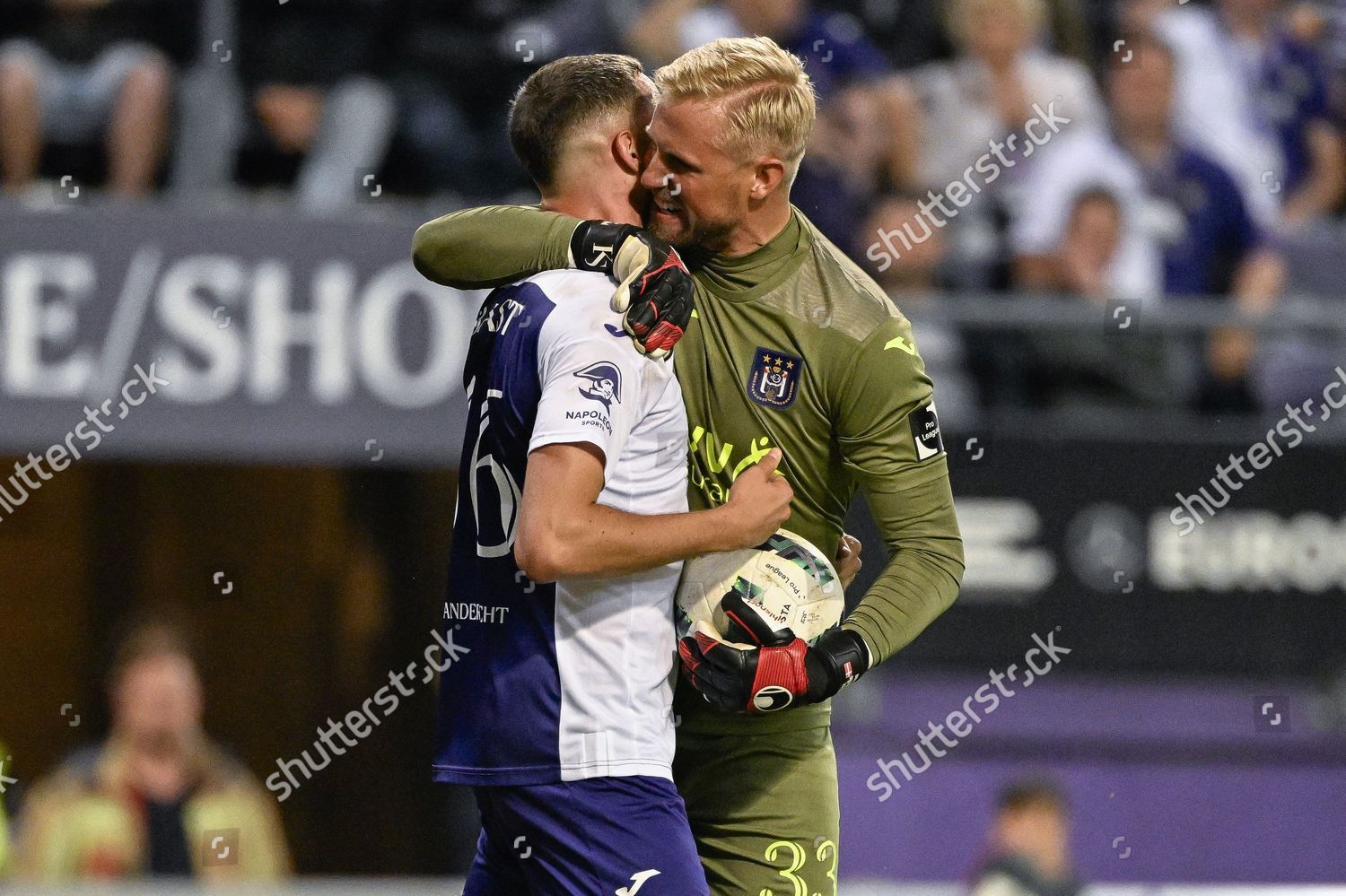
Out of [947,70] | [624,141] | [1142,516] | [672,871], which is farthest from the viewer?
[947,70]

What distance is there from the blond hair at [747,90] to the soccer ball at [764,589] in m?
0.74

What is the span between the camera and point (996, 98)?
26.6 ft

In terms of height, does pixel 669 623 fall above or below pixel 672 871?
above

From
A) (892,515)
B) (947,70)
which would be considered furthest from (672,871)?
(947,70)

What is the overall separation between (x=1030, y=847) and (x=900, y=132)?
3098mm

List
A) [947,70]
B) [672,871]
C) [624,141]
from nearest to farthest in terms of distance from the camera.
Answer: [672,871] < [624,141] < [947,70]

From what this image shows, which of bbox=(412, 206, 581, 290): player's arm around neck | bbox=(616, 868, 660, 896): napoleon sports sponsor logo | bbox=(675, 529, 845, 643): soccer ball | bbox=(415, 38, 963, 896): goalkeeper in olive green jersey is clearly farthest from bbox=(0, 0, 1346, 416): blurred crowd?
bbox=(616, 868, 660, 896): napoleon sports sponsor logo

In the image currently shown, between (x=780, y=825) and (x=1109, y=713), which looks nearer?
(x=780, y=825)

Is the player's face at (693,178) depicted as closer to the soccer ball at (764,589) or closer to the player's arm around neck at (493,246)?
the player's arm around neck at (493,246)

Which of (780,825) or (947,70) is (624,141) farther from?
(947,70)

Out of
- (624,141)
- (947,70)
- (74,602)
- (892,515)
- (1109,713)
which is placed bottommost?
(1109,713)

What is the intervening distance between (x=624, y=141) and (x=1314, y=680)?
4925 millimetres

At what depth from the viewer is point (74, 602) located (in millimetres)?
7156

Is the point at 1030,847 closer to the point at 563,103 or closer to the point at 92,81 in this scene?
the point at 563,103
